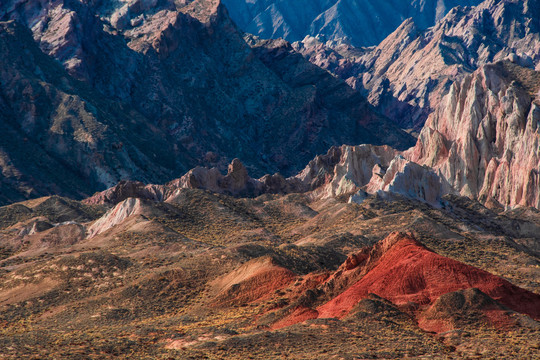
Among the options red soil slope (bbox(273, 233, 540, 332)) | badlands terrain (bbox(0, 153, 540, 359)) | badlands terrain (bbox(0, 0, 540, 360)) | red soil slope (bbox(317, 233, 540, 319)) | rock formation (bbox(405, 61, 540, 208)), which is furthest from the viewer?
rock formation (bbox(405, 61, 540, 208))

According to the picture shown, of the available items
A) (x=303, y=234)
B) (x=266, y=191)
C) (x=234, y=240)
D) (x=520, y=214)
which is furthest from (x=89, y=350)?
(x=266, y=191)

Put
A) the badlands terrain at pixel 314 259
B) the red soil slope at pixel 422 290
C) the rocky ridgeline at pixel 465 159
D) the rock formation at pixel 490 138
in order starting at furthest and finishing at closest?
the rock formation at pixel 490 138 < the rocky ridgeline at pixel 465 159 < the red soil slope at pixel 422 290 < the badlands terrain at pixel 314 259

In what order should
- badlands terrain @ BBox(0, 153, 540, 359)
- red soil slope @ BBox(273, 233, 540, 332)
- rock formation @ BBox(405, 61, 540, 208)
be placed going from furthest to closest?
rock formation @ BBox(405, 61, 540, 208)
red soil slope @ BBox(273, 233, 540, 332)
badlands terrain @ BBox(0, 153, 540, 359)

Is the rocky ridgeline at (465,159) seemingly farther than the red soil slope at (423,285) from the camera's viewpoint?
Yes

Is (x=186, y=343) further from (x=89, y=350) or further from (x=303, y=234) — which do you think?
(x=303, y=234)

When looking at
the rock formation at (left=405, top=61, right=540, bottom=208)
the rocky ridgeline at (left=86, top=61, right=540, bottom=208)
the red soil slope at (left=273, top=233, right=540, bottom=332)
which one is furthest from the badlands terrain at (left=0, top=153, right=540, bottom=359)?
the rock formation at (left=405, top=61, right=540, bottom=208)

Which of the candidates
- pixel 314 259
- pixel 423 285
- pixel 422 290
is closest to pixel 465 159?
pixel 314 259

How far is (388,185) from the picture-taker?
412 ft

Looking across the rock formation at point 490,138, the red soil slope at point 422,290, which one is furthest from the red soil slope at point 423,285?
the rock formation at point 490,138

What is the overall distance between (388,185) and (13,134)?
10508 cm

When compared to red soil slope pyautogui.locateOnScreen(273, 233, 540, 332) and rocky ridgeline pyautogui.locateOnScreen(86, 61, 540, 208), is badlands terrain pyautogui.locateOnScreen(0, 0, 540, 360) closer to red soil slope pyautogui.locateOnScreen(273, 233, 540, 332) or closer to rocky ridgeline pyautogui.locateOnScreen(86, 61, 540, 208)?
red soil slope pyautogui.locateOnScreen(273, 233, 540, 332)

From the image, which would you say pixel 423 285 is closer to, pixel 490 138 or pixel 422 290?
pixel 422 290

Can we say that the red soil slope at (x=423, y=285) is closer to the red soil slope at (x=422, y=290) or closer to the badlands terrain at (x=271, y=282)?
the red soil slope at (x=422, y=290)

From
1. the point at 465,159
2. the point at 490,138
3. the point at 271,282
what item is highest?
the point at 271,282
